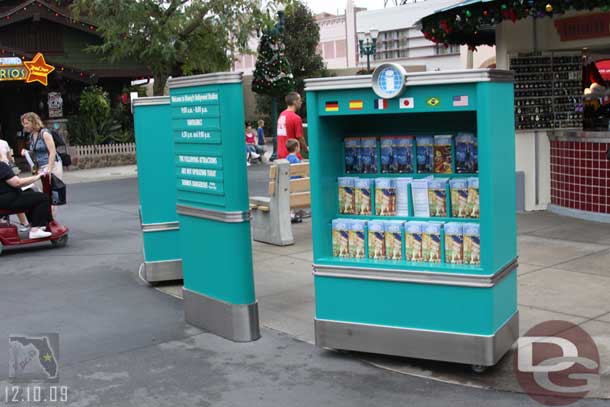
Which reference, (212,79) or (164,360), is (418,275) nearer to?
(164,360)

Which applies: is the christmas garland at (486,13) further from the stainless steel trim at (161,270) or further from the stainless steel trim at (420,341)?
the stainless steel trim at (420,341)

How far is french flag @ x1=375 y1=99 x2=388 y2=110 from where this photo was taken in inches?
216

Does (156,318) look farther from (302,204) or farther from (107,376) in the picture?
(302,204)

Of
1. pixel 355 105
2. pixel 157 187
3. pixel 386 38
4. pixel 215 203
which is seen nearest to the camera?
pixel 355 105

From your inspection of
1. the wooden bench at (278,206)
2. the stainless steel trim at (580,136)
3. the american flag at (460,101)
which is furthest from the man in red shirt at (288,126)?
the american flag at (460,101)

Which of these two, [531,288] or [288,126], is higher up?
[288,126]

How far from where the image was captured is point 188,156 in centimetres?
670

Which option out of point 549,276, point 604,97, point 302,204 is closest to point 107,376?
point 549,276

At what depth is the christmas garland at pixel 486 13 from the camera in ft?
32.6

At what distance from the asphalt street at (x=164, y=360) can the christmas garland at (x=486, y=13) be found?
5.71 metres

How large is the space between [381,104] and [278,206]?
4.84 metres

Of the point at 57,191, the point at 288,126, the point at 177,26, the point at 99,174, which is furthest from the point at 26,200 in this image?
the point at 99,174

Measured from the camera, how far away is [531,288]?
7527 mm

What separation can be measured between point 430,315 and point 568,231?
18.3 ft
